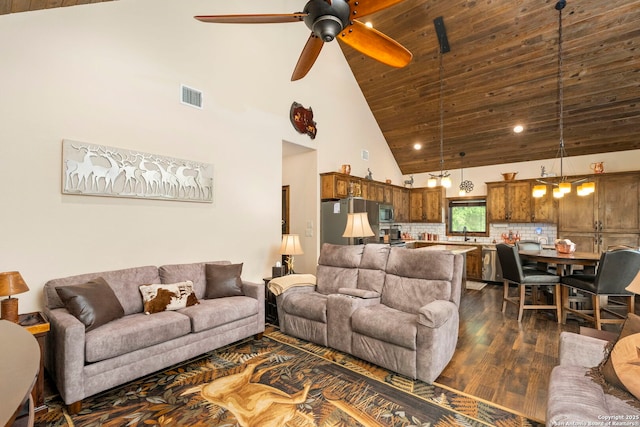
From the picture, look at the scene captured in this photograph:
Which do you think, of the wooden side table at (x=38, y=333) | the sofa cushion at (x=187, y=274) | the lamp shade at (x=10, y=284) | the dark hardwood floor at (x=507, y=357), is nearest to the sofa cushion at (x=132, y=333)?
the wooden side table at (x=38, y=333)

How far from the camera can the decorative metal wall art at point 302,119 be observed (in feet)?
16.4

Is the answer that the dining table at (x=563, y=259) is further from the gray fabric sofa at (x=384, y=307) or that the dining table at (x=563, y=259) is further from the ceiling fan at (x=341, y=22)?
the ceiling fan at (x=341, y=22)

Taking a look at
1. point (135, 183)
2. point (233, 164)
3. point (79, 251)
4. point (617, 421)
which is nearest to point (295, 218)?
point (233, 164)

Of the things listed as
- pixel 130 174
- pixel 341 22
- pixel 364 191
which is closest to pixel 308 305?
pixel 130 174

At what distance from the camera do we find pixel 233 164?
4199mm

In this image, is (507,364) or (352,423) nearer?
(352,423)

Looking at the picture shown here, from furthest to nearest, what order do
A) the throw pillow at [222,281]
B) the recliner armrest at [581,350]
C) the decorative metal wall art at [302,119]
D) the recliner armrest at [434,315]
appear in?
the decorative metal wall art at [302,119], the throw pillow at [222,281], the recliner armrest at [434,315], the recliner armrest at [581,350]

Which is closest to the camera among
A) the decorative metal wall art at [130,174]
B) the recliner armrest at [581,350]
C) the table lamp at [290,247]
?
the recliner armrest at [581,350]

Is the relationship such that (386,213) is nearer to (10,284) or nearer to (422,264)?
(422,264)

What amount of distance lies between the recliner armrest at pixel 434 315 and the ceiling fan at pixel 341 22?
2027 mm

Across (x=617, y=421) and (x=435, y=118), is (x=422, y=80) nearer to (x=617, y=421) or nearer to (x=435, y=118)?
(x=435, y=118)

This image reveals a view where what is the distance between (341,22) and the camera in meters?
1.92

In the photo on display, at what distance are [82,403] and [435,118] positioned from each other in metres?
7.00

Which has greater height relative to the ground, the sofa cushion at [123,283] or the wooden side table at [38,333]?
the sofa cushion at [123,283]
